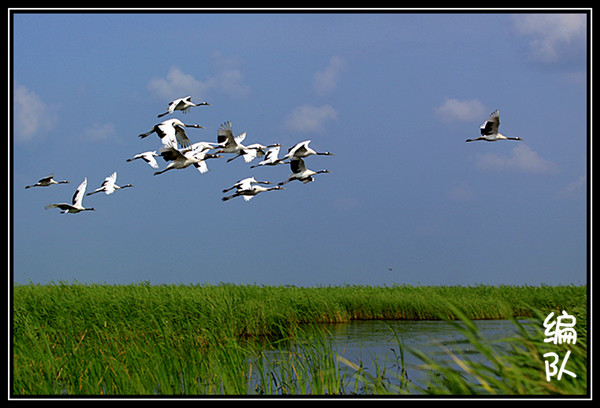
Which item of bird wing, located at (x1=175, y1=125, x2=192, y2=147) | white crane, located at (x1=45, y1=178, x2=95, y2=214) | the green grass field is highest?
bird wing, located at (x1=175, y1=125, x2=192, y2=147)

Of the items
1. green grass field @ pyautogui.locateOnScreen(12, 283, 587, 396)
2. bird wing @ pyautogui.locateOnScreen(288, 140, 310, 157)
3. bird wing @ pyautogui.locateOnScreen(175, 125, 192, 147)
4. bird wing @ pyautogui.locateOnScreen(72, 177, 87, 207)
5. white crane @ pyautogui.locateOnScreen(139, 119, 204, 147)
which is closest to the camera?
green grass field @ pyautogui.locateOnScreen(12, 283, 587, 396)

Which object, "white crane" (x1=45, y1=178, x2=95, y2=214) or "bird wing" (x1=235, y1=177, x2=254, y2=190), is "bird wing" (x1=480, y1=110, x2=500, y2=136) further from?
"white crane" (x1=45, y1=178, x2=95, y2=214)

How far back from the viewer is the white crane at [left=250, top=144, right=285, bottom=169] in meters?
13.9

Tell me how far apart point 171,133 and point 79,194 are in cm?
388

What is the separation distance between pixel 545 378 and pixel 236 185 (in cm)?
1168

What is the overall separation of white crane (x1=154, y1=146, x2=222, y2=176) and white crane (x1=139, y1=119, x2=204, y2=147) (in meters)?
0.30

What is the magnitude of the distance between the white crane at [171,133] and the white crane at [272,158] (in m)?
1.75

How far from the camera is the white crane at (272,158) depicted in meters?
13.9

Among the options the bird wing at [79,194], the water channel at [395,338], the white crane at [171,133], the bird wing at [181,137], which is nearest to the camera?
the water channel at [395,338]

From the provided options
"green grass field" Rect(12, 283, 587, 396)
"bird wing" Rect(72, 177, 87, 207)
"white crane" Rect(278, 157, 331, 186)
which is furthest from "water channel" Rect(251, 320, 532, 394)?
"bird wing" Rect(72, 177, 87, 207)

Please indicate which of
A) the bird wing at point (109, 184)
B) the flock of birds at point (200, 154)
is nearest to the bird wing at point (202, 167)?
the flock of birds at point (200, 154)

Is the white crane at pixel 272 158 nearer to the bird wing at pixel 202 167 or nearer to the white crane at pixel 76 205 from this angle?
the bird wing at pixel 202 167
